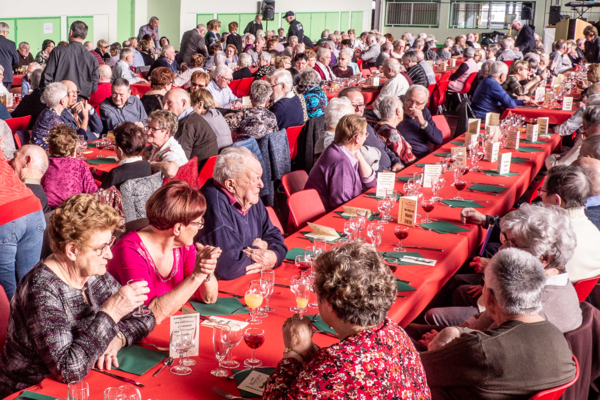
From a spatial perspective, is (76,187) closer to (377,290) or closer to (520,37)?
(377,290)

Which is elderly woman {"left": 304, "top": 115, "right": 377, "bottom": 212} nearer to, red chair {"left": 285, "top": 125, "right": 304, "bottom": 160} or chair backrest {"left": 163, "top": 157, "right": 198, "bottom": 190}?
chair backrest {"left": 163, "top": 157, "right": 198, "bottom": 190}

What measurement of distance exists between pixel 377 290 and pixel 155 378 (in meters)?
0.83

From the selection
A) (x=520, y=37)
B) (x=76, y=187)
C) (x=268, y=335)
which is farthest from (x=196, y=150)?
(x=520, y=37)

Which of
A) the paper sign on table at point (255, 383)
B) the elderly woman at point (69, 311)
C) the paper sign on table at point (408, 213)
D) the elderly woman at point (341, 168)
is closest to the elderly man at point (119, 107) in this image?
the elderly woman at point (341, 168)

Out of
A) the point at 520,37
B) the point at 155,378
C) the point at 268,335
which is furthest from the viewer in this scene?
the point at 520,37

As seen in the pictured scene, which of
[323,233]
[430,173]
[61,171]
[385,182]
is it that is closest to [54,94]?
[61,171]

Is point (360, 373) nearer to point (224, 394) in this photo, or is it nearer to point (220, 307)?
point (224, 394)

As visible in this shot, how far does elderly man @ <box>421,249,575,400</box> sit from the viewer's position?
212 centimetres

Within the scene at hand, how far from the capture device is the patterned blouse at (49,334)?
2.00 meters

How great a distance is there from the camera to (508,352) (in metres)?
2.12

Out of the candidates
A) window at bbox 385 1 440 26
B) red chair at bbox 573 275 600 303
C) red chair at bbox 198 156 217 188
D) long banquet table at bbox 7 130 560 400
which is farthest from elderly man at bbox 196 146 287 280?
window at bbox 385 1 440 26

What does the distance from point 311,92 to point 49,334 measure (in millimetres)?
5922

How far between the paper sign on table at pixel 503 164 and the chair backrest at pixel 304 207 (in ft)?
6.13

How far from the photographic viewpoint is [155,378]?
80.7 inches
